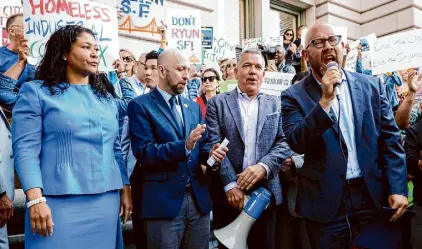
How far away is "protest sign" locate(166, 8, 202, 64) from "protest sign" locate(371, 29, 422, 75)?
252cm

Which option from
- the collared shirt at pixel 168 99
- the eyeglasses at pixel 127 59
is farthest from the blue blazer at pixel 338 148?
the eyeglasses at pixel 127 59

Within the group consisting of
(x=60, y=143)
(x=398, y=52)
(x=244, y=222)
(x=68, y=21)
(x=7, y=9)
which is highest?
(x=7, y=9)

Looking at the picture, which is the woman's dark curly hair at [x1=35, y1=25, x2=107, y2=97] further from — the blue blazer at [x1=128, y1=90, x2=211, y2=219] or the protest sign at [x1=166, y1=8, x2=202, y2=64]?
the protest sign at [x1=166, y1=8, x2=202, y2=64]

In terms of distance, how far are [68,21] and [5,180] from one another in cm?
179

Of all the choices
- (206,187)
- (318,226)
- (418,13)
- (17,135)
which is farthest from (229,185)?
(418,13)

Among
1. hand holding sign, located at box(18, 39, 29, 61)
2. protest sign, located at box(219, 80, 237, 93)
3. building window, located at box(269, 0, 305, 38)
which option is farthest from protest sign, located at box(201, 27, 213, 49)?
building window, located at box(269, 0, 305, 38)

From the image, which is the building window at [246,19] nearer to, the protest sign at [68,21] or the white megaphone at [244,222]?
the protest sign at [68,21]

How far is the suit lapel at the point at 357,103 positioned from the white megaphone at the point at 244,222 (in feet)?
2.73

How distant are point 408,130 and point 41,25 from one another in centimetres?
328

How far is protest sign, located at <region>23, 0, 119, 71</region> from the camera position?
3943 mm

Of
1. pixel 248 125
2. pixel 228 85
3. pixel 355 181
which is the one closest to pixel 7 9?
pixel 228 85

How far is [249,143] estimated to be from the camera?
11.2ft

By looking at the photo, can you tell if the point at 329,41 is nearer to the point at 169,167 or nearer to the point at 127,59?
the point at 169,167

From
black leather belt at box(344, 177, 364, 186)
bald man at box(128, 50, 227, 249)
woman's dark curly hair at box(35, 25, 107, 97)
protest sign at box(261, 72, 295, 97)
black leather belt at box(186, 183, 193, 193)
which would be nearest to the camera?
black leather belt at box(344, 177, 364, 186)
